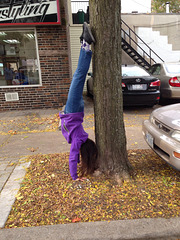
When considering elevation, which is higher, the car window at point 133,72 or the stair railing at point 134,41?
the stair railing at point 134,41

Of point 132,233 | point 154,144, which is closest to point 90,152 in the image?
point 154,144

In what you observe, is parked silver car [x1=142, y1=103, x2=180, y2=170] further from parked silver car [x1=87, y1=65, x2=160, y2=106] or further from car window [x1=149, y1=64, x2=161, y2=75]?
car window [x1=149, y1=64, x2=161, y2=75]

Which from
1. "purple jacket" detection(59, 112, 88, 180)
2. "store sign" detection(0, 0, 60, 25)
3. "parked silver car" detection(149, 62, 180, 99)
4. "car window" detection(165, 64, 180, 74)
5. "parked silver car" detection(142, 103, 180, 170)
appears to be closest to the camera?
"parked silver car" detection(142, 103, 180, 170)

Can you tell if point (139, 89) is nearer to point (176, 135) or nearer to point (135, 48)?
point (176, 135)

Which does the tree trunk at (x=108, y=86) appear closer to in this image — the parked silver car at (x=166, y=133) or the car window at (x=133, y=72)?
the parked silver car at (x=166, y=133)

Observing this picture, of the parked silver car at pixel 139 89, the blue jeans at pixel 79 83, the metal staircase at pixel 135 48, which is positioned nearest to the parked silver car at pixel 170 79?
the parked silver car at pixel 139 89

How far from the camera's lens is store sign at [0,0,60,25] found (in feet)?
22.8

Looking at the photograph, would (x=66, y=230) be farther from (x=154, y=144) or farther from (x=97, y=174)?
(x=154, y=144)

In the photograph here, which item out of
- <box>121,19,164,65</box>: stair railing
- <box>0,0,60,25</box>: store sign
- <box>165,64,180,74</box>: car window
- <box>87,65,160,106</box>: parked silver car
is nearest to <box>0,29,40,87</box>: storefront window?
<box>0,0,60,25</box>: store sign

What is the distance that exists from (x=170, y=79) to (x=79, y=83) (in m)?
5.66

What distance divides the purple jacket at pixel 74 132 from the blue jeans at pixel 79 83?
8 centimetres

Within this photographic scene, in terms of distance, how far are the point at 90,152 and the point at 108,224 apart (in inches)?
38.9

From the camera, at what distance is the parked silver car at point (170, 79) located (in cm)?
714

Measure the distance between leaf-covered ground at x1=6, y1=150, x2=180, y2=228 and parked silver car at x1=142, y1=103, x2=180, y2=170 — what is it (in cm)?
38
